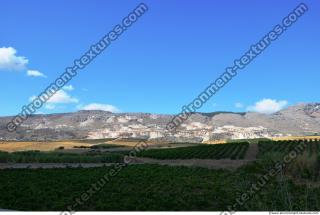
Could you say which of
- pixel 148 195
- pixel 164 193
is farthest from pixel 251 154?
pixel 148 195

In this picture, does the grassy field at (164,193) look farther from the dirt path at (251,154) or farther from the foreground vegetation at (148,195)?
the dirt path at (251,154)

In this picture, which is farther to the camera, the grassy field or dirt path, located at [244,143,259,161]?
dirt path, located at [244,143,259,161]

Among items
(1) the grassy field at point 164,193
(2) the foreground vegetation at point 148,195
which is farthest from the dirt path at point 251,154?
(2) the foreground vegetation at point 148,195

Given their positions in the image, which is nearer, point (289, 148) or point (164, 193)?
point (164, 193)

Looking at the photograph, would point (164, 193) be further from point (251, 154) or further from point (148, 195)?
point (251, 154)

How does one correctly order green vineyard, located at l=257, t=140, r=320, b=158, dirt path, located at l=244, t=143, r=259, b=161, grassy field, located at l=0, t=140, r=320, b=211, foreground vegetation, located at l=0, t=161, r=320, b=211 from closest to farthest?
grassy field, located at l=0, t=140, r=320, b=211 < foreground vegetation, located at l=0, t=161, r=320, b=211 < green vineyard, located at l=257, t=140, r=320, b=158 < dirt path, located at l=244, t=143, r=259, b=161

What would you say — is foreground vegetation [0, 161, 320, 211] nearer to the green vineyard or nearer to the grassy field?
the grassy field

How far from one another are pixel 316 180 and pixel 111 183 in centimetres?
899

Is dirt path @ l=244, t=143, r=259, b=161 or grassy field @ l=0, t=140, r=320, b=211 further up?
dirt path @ l=244, t=143, r=259, b=161

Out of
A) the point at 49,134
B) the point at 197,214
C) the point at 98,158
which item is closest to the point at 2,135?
the point at 49,134

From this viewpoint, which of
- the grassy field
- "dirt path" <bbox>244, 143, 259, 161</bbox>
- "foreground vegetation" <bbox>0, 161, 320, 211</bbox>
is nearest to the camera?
the grassy field

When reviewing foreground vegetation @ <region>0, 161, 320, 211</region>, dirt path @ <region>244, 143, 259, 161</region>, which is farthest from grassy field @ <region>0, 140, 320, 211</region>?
dirt path @ <region>244, 143, 259, 161</region>

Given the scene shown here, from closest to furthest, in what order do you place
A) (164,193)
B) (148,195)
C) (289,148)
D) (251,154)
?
(148,195) < (164,193) < (289,148) < (251,154)

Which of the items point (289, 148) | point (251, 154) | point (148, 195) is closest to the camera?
point (148, 195)
